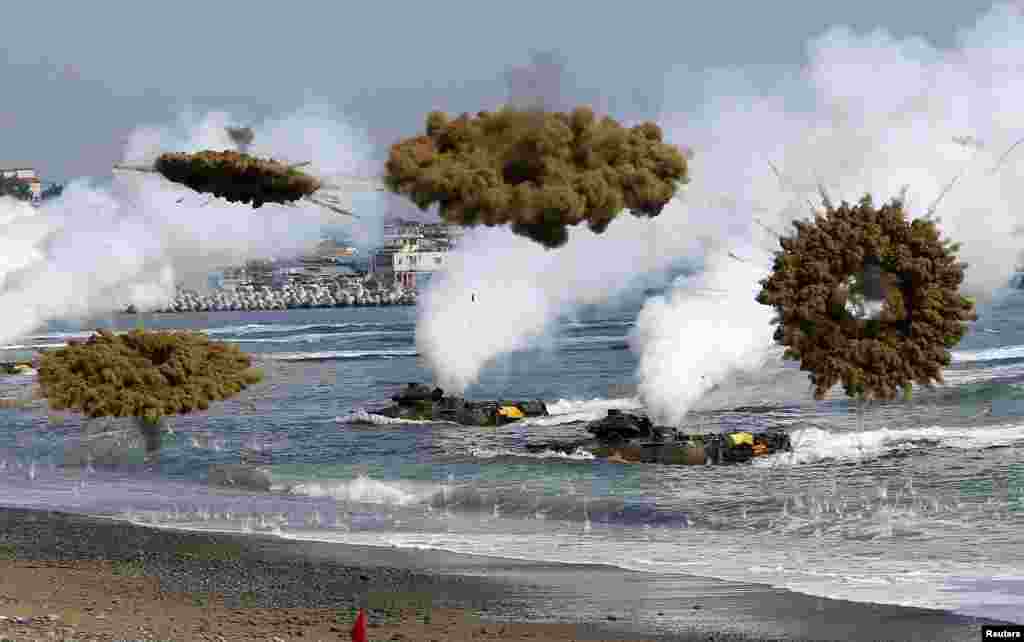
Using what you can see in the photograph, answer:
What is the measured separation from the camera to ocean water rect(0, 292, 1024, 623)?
33938 mm

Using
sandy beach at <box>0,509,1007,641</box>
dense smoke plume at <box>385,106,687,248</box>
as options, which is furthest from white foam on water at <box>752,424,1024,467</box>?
dense smoke plume at <box>385,106,687,248</box>

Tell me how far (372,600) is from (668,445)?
85.2 feet

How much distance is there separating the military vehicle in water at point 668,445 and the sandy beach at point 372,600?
1898 centimetres

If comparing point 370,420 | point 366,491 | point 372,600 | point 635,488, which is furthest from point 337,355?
point 372,600

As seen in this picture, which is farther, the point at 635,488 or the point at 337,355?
the point at 337,355

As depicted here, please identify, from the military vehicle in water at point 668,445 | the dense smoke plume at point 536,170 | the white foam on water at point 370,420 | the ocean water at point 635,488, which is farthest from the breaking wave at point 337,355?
the dense smoke plume at point 536,170

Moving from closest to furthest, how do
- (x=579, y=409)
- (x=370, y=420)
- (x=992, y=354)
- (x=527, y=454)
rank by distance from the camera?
(x=527, y=454)
(x=370, y=420)
(x=579, y=409)
(x=992, y=354)

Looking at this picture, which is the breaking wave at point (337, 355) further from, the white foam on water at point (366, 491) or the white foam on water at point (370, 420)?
the white foam on water at point (366, 491)

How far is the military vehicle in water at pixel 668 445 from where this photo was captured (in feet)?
172

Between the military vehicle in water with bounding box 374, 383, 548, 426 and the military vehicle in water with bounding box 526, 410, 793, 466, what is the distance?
1223cm

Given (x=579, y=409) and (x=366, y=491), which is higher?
(x=579, y=409)

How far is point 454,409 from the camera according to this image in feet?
232

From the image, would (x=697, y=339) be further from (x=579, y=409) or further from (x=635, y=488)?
(x=635, y=488)

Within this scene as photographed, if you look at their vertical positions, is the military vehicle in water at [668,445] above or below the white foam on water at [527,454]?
above
